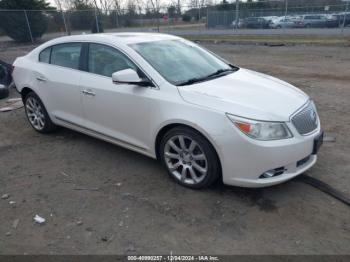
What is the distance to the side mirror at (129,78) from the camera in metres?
3.76

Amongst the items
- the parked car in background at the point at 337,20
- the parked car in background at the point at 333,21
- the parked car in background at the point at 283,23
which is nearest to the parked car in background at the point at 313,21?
the parked car in background at the point at 333,21

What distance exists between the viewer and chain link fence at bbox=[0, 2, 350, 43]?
23.2 m

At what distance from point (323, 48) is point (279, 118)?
14477mm

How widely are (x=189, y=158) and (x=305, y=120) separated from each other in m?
1.28

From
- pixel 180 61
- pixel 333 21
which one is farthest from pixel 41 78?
pixel 333 21

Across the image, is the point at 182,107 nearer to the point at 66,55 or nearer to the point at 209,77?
the point at 209,77

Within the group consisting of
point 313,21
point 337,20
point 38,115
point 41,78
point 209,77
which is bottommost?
point 313,21

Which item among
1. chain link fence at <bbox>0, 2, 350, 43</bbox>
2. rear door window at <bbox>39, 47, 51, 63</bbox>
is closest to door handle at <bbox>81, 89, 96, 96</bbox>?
rear door window at <bbox>39, 47, 51, 63</bbox>

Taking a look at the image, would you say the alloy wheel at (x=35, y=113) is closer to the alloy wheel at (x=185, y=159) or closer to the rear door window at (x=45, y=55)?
the rear door window at (x=45, y=55)

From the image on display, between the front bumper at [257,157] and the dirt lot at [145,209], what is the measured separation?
31 cm

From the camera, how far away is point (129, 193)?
3.81m

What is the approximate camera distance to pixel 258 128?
3236mm

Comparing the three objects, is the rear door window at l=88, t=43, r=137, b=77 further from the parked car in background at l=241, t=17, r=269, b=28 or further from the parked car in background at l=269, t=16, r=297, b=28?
the parked car in background at l=241, t=17, r=269, b=28

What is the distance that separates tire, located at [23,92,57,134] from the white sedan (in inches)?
8.3
